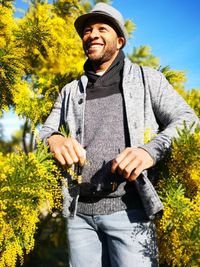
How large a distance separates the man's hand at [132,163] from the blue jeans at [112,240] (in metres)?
0.34

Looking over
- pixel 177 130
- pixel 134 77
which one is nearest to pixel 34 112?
pixel 134 77

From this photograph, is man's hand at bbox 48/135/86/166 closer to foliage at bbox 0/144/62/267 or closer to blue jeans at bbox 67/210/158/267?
foliage at bbox 0/144/62/267

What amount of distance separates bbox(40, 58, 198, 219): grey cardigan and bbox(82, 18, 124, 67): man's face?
0.53 feet

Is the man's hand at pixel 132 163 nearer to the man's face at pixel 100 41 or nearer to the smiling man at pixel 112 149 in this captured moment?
the smiling man at pixel 112 149

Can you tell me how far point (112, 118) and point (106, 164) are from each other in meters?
0.34

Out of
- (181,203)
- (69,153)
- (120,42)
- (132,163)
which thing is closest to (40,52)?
(120,42)

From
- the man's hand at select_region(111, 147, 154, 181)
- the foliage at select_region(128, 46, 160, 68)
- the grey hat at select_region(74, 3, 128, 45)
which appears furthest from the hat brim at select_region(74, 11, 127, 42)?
the foliage at select_region(128, 46, 160, 68)

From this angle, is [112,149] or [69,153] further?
[112,149]

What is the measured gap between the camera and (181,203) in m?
2.39

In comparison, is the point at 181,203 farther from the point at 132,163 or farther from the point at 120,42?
the point at 120,42

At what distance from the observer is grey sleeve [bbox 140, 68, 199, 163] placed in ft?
7.54

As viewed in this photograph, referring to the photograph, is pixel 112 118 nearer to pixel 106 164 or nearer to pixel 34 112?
pixel 106 164

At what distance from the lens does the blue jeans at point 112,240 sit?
2273mm

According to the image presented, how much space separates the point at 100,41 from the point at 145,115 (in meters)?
0.69
